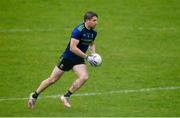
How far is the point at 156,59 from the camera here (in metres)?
25.8

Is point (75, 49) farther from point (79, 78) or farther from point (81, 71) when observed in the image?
point (79, 78)

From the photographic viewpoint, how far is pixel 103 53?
86.9 feet

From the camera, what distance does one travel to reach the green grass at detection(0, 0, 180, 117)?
67.7ft

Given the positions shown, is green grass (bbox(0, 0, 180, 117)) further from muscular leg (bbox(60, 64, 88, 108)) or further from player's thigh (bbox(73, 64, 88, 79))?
player's thigh (bbox(73, 64, 88, 79))

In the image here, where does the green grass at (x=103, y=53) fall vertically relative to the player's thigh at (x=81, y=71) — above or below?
below

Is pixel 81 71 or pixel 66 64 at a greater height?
pixel 66 64

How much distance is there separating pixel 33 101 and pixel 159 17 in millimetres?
11337

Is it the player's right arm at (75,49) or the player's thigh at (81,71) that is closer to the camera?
the player's right arm at (75,49)

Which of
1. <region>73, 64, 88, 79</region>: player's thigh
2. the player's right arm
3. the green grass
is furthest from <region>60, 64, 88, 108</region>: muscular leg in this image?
the player's right arm

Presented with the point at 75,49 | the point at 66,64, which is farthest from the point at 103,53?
the point at 75,49

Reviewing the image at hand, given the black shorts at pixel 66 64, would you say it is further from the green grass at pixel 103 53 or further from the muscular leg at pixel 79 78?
the green grass at pixel 103 53

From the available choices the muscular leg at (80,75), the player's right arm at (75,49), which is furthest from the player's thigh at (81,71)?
the player's right arm at (75,49)

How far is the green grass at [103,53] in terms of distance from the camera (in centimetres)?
2064

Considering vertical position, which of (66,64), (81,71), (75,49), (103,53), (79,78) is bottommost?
(103,53)
